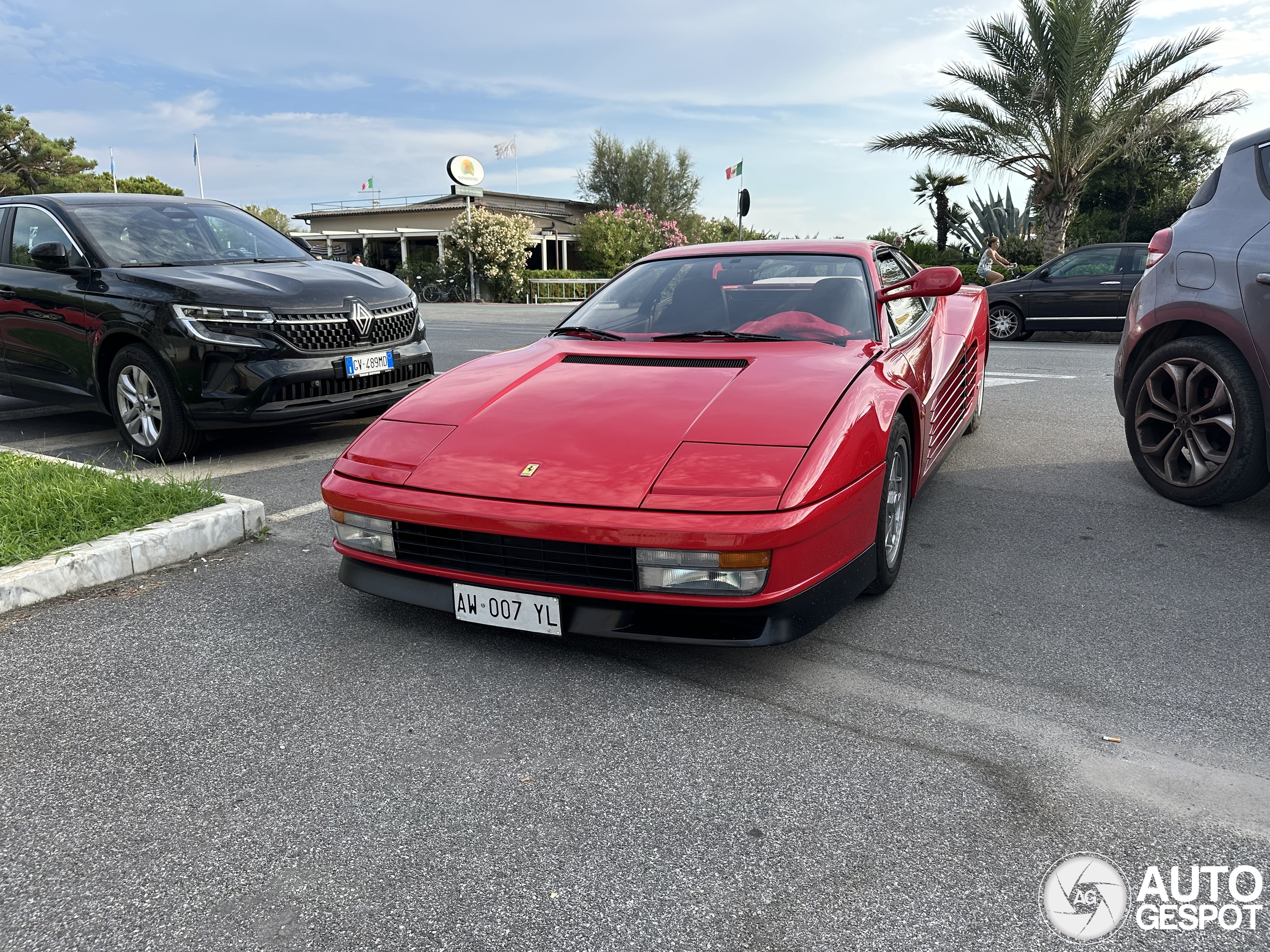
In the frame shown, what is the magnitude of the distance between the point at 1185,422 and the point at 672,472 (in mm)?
3011

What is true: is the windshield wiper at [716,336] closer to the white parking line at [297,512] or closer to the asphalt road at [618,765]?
the asphalt road at [618,765]

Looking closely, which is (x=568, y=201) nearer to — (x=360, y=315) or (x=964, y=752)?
(x=360, y=315)

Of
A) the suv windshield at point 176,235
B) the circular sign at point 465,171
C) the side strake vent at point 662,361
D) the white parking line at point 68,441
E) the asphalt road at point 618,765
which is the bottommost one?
the asphalt road at point 618,765

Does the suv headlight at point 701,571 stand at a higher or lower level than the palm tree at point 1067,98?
lower

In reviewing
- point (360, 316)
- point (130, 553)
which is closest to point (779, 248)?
point (360, 316)

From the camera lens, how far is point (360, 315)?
19.0 ft

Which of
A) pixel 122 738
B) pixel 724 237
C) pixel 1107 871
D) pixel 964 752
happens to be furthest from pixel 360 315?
pixel 724 237

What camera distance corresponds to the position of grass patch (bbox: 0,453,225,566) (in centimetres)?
373

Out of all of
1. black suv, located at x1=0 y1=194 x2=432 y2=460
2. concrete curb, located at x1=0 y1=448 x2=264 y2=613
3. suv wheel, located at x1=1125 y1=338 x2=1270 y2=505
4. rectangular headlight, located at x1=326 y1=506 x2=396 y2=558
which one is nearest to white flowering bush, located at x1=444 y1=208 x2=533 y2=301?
black suv, located at x1=0 y1=194 x2=432 y2=460

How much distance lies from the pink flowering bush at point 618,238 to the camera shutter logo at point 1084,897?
32566 millimetres

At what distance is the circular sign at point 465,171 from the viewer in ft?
98.0

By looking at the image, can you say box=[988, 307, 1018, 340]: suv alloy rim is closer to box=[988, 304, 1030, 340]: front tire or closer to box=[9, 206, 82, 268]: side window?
box=[988, 304, 1030, 340]: front tire

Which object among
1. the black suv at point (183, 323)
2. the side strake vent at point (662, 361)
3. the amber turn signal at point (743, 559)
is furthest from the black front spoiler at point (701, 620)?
the black suv at point (183, 323)
